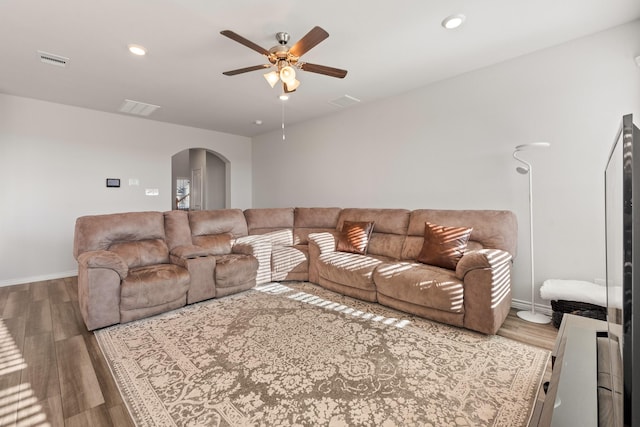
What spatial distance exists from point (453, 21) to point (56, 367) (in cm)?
398

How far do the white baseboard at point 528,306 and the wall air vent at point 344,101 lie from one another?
131 inches

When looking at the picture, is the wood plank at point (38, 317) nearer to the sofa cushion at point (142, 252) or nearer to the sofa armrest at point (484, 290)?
the sofa cushion at point (142, 252)

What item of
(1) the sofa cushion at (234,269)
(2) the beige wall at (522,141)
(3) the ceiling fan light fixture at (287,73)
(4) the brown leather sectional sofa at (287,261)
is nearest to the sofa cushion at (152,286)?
(4) the brown leather sectional sofa at (287,261)

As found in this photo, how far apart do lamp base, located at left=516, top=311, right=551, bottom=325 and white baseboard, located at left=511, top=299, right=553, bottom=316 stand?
9 cm

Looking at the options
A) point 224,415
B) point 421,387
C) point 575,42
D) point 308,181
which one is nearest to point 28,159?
point 308,181

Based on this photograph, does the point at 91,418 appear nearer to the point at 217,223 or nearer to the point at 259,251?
the point at 259,251

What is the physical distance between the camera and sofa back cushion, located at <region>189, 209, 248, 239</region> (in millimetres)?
3732

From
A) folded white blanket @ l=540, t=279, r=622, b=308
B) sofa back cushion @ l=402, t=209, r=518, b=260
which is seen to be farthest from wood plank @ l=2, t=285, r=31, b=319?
folded white blanket @ l=540, t=279, r=622, b=308

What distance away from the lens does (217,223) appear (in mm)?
3920

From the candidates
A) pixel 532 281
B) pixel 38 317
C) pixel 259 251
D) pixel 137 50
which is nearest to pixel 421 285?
pixel 532 281

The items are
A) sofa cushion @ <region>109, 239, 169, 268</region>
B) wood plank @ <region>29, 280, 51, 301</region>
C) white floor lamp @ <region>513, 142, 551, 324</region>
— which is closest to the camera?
white floor lamp @ <region>513, 142, 551, 324</region>

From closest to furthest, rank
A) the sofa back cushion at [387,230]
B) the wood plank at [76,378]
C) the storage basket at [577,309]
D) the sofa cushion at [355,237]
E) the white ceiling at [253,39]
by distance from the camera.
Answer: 1. the wood plank at [76,378]
2. the white ceiling at [253,39]
3. the storage basket at [577,309]
4. the sofa back cushion at [387,230]
5. the sofa cushion at [355,237]

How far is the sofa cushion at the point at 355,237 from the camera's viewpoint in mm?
3656

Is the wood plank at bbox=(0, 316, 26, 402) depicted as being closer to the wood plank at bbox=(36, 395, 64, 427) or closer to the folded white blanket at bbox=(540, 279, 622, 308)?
the wood plank at bbox=(36, 395, 64, 427)
